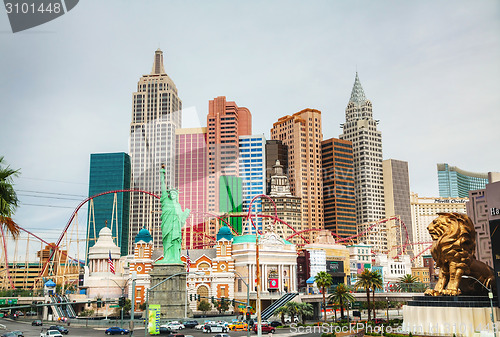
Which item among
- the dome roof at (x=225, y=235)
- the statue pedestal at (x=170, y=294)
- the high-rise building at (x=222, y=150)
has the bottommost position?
the statue pedestal at (x=170, y=294)

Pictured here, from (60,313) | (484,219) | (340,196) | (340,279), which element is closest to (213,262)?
(60,313)

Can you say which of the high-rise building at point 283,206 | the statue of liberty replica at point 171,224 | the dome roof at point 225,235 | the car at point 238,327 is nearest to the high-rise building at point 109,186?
the high-rise building at point 283,206

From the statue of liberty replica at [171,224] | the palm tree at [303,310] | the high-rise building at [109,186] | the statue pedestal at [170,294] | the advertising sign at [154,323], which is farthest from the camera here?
the high-rise building at [109,186]

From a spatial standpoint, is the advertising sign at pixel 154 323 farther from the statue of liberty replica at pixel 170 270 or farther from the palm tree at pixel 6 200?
the palm tree at pixel 6 200

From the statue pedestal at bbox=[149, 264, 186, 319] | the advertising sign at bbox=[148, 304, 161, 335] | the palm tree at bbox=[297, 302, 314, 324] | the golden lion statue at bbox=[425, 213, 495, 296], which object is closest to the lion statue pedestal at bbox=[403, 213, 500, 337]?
the golden lion statue at bbox=[425, 213, 495, 296]

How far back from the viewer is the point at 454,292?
5509 cm

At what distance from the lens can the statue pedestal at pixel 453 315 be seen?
5300 cm

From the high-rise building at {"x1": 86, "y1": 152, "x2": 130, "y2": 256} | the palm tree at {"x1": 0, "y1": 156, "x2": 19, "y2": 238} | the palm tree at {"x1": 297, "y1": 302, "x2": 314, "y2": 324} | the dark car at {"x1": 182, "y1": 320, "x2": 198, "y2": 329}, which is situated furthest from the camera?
the high-rise building at {"x1": 86, "y1": 152, "x2": 130, "y2": 256}

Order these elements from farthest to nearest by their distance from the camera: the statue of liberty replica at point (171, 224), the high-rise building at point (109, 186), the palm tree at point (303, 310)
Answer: the high-rise building at point (109, 186) < the statue of liberty replica at point (171, 224) < the palm tree at point (303, 310)

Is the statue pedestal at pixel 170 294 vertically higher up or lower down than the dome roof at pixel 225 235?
lower down

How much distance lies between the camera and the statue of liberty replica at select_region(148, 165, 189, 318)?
84438 mm

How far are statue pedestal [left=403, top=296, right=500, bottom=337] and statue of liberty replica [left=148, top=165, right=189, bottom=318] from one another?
40.8 m

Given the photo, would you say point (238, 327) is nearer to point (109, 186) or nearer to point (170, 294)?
point (170, 294)

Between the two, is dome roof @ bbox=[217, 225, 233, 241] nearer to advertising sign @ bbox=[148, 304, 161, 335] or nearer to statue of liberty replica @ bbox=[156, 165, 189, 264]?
statue of liberty replica @ bbox=[156, 165, 189, 264]
